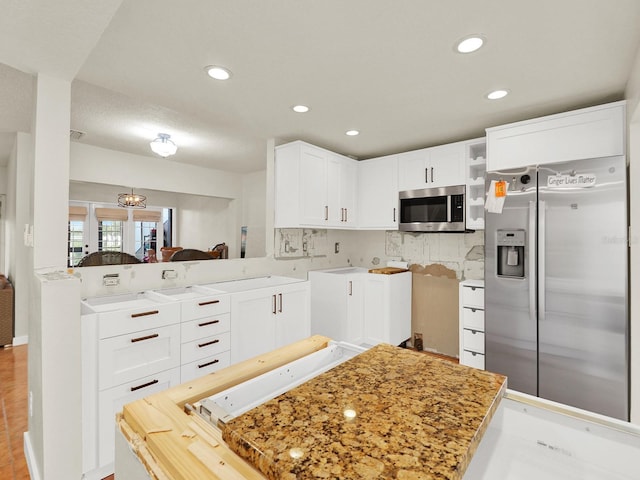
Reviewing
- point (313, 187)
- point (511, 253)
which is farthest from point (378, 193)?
point (511, 253)

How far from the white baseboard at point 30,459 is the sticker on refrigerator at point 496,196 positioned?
3.37m

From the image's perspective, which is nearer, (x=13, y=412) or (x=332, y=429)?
(x=332, y=429)

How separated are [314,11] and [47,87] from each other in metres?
1.48

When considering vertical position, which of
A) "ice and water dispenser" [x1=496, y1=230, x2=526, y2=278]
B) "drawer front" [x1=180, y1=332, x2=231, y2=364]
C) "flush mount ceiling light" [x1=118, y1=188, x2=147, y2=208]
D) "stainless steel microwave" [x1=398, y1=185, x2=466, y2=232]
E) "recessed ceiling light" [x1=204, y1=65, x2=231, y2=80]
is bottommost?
"drawer front" [x1=180, y1=332, x2=231, y2=364]

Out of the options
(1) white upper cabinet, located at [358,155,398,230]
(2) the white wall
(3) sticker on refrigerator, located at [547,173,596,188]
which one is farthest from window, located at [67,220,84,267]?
(2) the white wall

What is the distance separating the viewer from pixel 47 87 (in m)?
1.72

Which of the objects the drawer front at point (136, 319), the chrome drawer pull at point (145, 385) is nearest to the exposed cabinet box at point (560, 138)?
the drawer front at point (136, 319)

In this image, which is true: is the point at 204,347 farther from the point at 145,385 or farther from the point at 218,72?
the point at 218,72

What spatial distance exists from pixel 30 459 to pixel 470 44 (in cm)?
340

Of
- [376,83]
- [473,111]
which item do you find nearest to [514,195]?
[473,111]

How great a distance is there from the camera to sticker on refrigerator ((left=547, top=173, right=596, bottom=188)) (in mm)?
2209

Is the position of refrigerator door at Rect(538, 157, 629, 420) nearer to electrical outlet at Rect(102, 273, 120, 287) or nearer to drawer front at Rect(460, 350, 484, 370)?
drawer front at Rect(460, 350, 484, 370)

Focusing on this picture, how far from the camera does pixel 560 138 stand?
7.97 feet

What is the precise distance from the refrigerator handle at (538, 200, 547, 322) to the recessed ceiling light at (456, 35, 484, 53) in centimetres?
129
